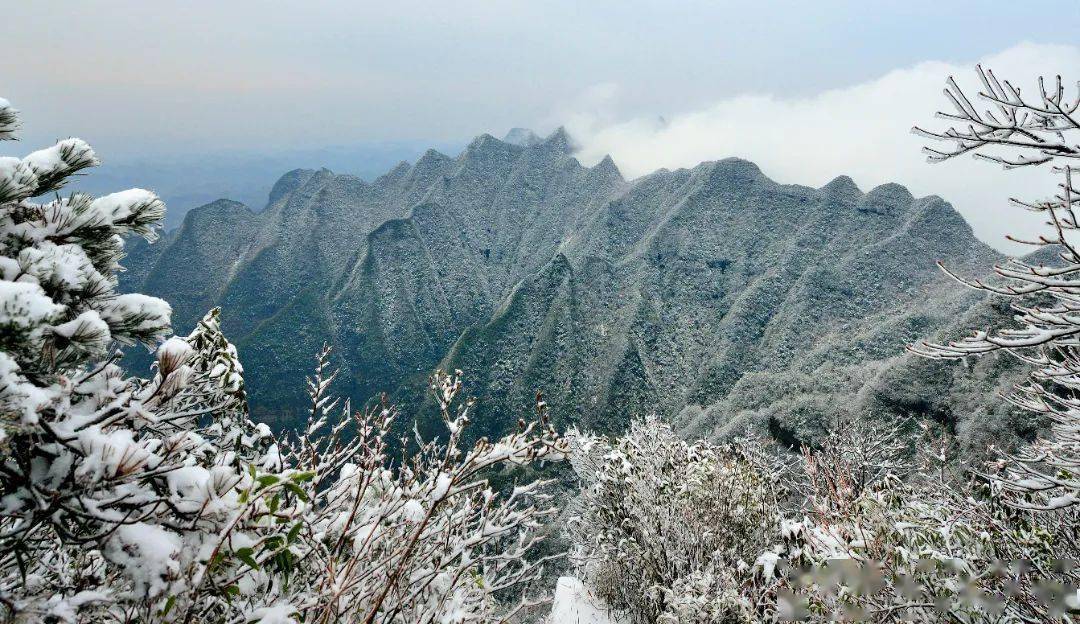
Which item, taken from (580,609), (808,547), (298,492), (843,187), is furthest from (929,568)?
(843,187)

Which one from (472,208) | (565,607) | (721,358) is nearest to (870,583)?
(565,607)

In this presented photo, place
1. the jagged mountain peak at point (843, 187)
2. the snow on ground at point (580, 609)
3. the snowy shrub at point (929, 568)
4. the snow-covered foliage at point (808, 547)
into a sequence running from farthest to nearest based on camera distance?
the jagged mountain peak at point (843, 187)
the snow on ground at point (580, 609)
the snow-covered foliage at point (808, 547)
the snowy shrub at point (929, 568)

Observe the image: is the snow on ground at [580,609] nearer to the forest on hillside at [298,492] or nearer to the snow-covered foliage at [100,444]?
the forest on hillside at [298,492]

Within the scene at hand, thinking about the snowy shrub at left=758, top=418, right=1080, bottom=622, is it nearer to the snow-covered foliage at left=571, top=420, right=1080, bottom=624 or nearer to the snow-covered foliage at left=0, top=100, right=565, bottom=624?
the snow-covered foliage at left=571, top=420, right=1080, bottom=624

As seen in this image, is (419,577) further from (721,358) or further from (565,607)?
(721,358)

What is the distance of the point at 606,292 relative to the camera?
113 m

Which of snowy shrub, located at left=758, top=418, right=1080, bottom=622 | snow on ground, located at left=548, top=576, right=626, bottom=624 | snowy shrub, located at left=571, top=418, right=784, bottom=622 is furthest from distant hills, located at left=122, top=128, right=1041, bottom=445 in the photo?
snowy shrub, located at left=758, top=418, right=1080, bottom=622

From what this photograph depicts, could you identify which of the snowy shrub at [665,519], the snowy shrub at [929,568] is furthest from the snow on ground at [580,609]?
the snowy shrub at [929,568]

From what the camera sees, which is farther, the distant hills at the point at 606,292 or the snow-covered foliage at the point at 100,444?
the distant hills at the point at 606,292

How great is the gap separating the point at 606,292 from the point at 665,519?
10160cm

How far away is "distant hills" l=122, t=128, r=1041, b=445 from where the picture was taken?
6353 centimetres

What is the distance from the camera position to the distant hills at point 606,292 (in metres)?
63.5

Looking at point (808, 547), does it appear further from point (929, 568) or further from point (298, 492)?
point (298, 492)

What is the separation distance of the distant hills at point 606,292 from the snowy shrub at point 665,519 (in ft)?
106
